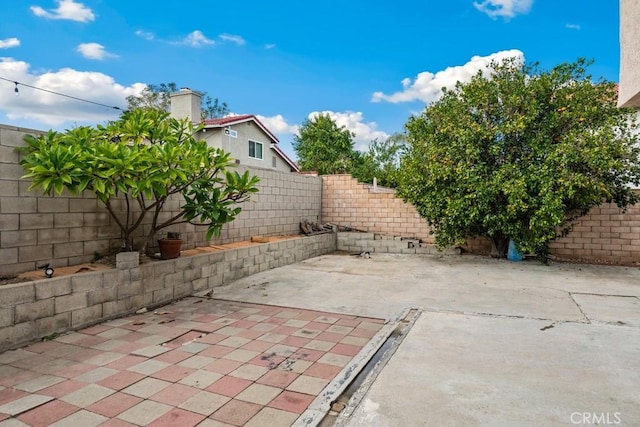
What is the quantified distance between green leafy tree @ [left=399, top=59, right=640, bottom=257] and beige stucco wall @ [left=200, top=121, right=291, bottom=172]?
957 cm

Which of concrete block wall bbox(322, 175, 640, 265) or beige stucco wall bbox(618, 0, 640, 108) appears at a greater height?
beige stucco wall bbox(618, 0, 640, 108)

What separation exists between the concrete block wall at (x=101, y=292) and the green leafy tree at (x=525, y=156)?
4594 millimetres

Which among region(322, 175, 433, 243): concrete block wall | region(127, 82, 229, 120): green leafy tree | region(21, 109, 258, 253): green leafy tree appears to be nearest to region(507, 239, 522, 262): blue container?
region(322, 175, 433, 243): concrete block wall

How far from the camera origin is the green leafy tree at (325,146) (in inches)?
947

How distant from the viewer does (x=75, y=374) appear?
2.89 metres

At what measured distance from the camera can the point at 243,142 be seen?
1836 centimetres

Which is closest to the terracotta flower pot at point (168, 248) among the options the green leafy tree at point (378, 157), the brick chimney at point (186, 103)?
the brick chimney at point (186, 103)

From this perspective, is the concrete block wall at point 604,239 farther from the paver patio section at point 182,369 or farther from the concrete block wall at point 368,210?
the paver patio section at point 182,369

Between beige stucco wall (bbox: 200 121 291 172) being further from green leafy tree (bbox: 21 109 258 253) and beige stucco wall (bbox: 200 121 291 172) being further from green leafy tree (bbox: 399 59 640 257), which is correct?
green leafy tree (bbox: 21 109 258 253)

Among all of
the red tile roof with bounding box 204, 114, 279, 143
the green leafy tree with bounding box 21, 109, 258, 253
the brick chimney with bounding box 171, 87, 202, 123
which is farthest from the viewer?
the red tile roof with bounding box 204, 114, 279, 143

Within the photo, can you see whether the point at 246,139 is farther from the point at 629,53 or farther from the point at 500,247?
the point at 629,53

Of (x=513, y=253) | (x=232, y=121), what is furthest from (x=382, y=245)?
(x=232, y=121)

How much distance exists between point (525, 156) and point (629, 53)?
21.1 ft

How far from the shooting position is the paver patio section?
7.75 ft
